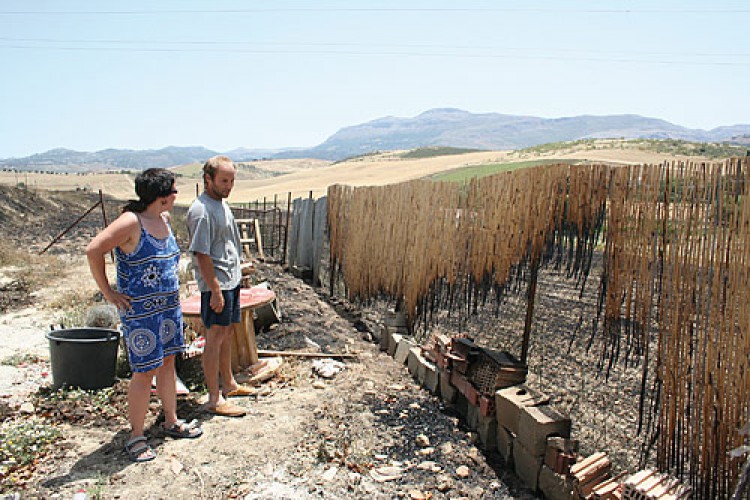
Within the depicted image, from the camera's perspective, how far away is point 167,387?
142 inches

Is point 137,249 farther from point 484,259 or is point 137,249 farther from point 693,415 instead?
point 693,415

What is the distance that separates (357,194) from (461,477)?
16.0 ft

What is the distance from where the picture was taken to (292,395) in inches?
177

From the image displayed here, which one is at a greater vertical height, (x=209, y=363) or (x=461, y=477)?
(x=209, y=363)

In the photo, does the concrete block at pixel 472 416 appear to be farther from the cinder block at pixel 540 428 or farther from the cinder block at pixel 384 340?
the cinder block at pixel 384 340

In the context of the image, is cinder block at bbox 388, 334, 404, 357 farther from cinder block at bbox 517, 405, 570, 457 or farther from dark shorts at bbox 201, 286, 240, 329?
cinder block at bbox 517, 405, 570, 457

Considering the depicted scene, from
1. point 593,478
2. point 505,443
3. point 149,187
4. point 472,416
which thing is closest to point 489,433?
point 505,443

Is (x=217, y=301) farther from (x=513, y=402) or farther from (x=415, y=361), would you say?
(x=415, y=361)

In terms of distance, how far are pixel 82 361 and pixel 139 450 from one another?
1.12m

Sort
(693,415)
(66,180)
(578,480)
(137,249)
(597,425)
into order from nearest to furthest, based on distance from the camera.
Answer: (693,415), (578,480), (137,249), (597,425), (66,180)

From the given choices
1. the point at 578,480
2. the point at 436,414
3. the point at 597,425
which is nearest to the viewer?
the point at 578,480

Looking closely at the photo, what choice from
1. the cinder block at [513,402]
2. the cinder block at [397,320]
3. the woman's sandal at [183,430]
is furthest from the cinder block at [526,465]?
the cinder block at [397,320]

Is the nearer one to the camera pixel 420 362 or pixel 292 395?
pixel 292 395

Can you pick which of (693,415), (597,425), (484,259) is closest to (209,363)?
(484,259)
